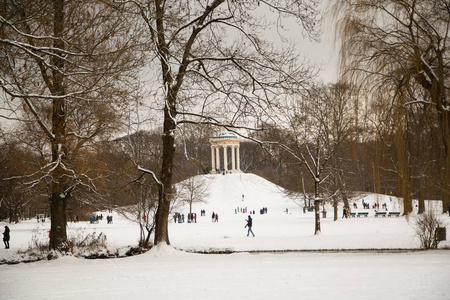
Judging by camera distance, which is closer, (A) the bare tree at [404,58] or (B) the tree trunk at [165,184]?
(A) the bare tree at [404,58]

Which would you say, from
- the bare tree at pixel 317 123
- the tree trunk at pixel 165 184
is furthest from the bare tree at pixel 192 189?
the tree trunk at pixel 165 184

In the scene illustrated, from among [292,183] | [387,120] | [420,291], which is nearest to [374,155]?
[387,120]

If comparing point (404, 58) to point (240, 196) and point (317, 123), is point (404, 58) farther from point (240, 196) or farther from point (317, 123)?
point (240, 196)

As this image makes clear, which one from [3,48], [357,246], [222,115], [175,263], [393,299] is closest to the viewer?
[393,299]

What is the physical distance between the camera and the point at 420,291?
7.07m

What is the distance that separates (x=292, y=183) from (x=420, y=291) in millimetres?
33179

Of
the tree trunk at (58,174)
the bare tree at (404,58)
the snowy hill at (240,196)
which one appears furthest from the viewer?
the snowy hill at (240,196)

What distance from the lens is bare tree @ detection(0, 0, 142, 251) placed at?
7.78 metres

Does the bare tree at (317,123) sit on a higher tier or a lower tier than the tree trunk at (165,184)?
higher

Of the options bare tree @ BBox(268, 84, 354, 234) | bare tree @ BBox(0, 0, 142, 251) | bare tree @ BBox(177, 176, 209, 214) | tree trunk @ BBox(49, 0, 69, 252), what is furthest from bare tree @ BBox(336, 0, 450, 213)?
bare tree @ BBox(177, 176, 209, 214)

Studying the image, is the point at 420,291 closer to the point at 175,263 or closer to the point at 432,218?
the point at 175,263

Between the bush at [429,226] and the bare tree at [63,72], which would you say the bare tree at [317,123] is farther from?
the bare tree at [63,72]

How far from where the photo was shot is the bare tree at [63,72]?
778 centimetres

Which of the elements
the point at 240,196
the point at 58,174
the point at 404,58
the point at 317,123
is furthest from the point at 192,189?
the point at 404,58
